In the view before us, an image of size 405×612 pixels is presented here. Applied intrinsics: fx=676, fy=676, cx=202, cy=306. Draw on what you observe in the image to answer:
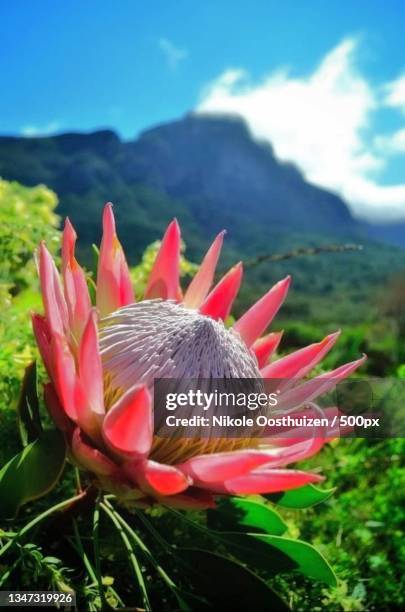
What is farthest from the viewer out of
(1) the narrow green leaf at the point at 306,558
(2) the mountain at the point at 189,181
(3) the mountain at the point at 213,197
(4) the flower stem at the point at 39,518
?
(2) the mountain at the point at 189,181

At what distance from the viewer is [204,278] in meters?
1.16

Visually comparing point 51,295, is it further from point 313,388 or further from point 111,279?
point 313,388

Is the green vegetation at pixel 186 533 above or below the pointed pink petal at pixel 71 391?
below

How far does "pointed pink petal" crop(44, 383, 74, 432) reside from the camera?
2.85ft

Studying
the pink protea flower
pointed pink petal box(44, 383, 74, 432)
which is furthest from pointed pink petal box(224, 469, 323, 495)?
pointed pink petal box(44, 383, 74, 432)

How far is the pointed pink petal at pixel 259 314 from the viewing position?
1155 mm

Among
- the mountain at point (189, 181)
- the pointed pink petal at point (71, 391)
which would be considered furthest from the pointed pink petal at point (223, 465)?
the mountain at point (189, 181)

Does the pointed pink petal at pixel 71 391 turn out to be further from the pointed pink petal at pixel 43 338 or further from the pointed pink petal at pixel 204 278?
the pointed pink petal at pixel 204 278

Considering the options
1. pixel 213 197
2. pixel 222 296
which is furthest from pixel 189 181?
pixel 222 296

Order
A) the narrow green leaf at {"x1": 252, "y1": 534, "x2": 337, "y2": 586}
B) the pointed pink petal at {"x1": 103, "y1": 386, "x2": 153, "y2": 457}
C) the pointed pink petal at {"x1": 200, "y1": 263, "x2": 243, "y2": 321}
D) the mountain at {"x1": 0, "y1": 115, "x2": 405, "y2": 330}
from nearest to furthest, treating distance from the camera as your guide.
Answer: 1. the pointed pink petal at {"x1": 103, "y1": 386, "x2": 153, "y2": 457}
2. the narrow green leaf at {"x1": 252, "y1": 534, "x2": 337, "y2": 586}
3. the pointed pink petal at {"x1": 200, "y1": 263, "x2": 243, "y2": 321}
4. the mountain at {"x1": 0, "y1": 115, "x2": 405, "y2": 330}

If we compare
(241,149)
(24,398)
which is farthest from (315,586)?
(241,149)

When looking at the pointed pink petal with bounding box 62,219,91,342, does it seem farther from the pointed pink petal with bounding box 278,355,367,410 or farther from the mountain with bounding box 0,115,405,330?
the mountain with bounding box 0,115,405,330

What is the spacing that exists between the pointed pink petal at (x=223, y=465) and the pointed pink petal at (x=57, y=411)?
0.51 feet

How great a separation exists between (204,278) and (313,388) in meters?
0.27
